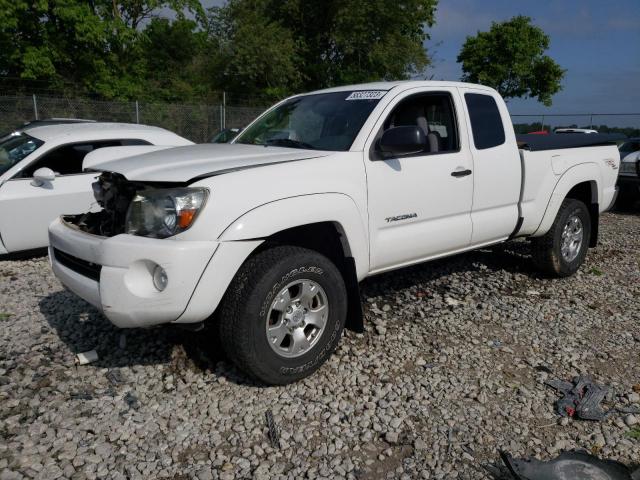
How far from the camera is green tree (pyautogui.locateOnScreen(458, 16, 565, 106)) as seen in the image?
1281 inches

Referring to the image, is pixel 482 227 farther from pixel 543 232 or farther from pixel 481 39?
pixel 481 39

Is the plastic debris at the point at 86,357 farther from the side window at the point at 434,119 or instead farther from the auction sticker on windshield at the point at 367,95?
the side window at the point at 434,119

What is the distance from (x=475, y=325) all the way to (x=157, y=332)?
253 cm

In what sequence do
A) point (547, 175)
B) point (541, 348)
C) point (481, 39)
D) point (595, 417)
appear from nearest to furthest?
point (595, 417) < point (541, 348) < point (547, 175) < point (481, 39)

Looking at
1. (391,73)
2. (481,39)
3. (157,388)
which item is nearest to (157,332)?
(157,388)

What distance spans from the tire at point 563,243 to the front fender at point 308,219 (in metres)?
2.53

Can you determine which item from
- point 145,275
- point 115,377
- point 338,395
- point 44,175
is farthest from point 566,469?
point 44,175

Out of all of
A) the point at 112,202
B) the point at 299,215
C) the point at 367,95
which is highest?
the point at 367,95

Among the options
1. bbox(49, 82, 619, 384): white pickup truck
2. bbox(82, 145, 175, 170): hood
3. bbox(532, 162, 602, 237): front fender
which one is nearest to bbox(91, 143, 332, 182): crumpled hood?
bbox(49, 82, 619, 384): white pickup truck

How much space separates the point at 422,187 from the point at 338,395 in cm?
160

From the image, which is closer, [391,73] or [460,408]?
[460,408]

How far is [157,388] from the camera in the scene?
324 centimetres

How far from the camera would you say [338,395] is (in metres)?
3.18

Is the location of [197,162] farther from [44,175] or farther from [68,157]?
[68,157]
